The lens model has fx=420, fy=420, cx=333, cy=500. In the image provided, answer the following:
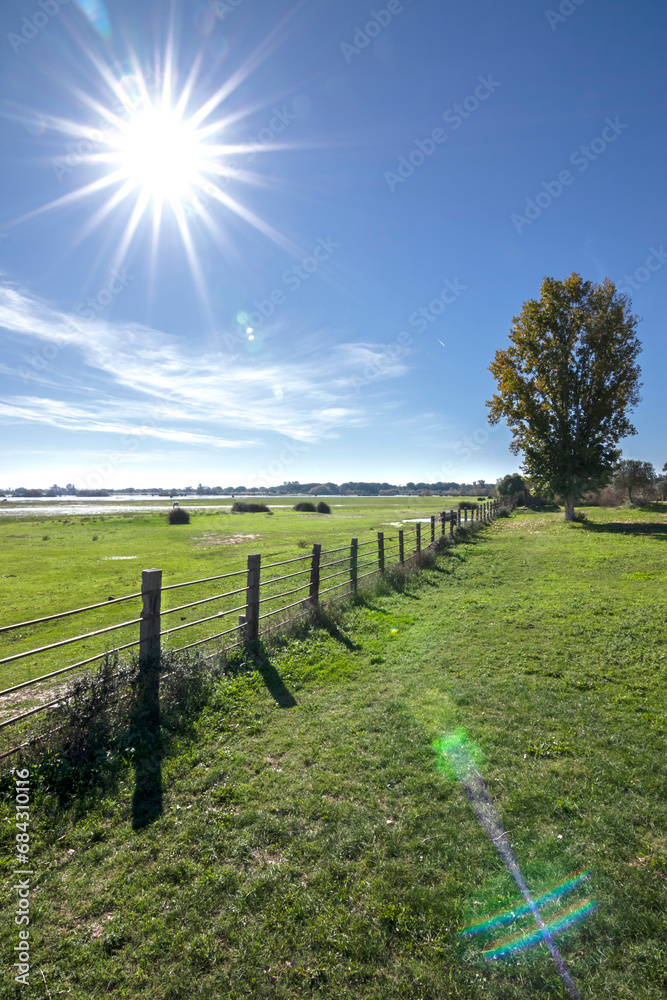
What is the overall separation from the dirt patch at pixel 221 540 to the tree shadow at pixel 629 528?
23546 millimetres

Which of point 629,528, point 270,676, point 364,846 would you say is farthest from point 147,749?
point 629,528

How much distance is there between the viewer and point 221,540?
33844 mm

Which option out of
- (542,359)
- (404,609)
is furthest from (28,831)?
(542,359)

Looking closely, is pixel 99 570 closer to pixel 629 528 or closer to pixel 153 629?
pixel 153 629

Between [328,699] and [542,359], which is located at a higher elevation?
[542,359]

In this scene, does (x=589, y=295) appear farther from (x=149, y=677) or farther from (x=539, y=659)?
(x=149, y=677)

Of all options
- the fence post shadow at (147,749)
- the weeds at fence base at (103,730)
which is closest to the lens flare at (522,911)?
the fence post shadow at (147,749)

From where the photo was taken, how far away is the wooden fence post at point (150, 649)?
550cm

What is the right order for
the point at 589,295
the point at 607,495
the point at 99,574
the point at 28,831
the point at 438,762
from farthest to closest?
the point at 607,495
the point at 589,295
the point at 99,574
the point at 438,762
the point at 28,831

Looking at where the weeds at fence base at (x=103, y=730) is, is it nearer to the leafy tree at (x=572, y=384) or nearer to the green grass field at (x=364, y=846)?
the green grass field at (x=364, y=846)

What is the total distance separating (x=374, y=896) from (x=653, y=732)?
3.76m

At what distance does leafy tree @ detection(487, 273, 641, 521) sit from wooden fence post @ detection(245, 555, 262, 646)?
26400 mm

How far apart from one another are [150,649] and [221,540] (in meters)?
28.8

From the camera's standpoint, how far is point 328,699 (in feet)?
20.4
